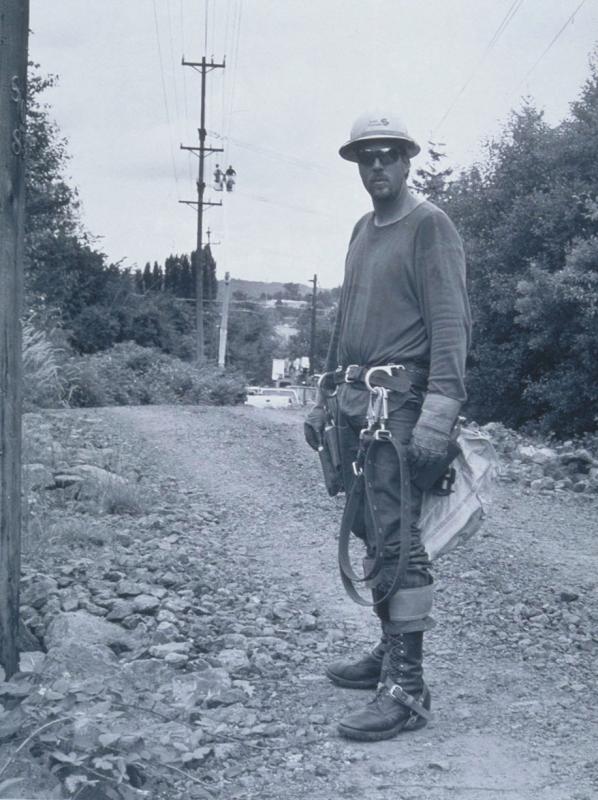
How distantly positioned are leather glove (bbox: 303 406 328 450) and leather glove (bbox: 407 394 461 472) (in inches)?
29.3

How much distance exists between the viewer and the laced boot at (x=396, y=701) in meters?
3.57

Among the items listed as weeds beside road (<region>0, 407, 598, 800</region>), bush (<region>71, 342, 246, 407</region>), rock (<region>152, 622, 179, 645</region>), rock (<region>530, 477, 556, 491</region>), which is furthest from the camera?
bush (<region>71, 342, 246, 407</region>)

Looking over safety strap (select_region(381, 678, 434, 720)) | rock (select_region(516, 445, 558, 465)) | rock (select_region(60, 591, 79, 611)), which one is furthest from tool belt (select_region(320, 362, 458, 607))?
rock (select_region(516, 445, 558, 465))

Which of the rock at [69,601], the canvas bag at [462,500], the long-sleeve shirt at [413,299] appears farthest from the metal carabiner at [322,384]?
the rock at [69,601]

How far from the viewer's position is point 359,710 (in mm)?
3670

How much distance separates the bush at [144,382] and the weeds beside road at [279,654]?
43.9 feet

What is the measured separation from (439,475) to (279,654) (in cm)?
132

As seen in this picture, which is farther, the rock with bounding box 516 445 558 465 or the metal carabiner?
the rock with bounding box 516 445 558 465

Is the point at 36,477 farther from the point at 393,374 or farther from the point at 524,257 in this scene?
the point at 524,257

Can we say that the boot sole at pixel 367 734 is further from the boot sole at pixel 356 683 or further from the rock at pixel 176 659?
the rock at pixel 176 659

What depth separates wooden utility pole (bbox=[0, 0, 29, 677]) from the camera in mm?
3352

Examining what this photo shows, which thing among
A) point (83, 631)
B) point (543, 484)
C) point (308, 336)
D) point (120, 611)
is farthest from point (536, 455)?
point (308, 336)

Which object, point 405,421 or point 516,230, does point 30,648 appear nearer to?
point 405,421

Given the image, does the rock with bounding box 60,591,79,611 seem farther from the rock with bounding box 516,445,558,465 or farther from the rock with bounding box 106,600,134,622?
the rock with bounding box 516,445,558,465
